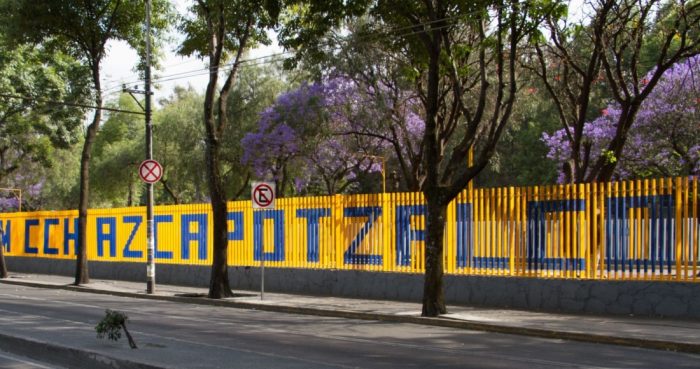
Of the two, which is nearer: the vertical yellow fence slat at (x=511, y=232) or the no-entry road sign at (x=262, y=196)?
the vertical yellow fence slat at (x=511, y=232)

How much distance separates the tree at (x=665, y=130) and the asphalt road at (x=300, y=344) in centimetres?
1301

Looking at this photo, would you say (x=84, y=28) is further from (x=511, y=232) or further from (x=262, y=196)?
(x=511, y=232)

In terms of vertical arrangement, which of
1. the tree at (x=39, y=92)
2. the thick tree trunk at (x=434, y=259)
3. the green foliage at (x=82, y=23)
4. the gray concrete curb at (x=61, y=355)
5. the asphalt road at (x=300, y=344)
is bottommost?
the asphalt road at (x=300, y=344)

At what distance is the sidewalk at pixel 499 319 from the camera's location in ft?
40.9

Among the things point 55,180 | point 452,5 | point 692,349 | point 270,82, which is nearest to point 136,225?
point 270,82

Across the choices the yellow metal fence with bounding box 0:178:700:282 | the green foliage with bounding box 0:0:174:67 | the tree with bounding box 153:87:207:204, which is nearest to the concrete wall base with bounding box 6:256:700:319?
the yellow metal fence with bounding box 0:178:700:282

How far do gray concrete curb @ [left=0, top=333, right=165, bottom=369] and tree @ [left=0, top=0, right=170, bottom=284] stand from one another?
46.3 feet

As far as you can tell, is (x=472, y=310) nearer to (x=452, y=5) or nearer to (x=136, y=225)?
(x=452, y=5)

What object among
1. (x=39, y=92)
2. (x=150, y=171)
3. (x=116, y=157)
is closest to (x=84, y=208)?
(x=150, y=171)

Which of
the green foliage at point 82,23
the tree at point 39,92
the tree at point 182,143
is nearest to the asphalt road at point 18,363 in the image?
the green foliage at point 82,23

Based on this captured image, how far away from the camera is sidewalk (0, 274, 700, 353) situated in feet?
40.9

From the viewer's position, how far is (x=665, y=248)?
15062mm

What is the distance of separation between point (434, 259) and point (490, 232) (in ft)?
9.73

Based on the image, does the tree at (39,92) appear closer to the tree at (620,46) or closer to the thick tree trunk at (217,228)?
the thick tree trunk at (217,228)
